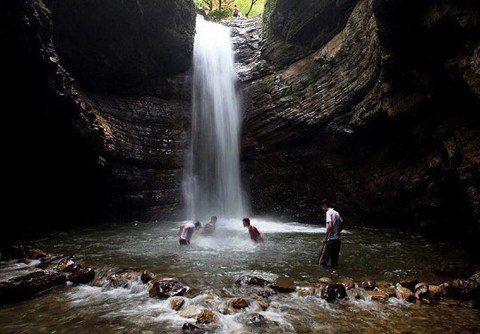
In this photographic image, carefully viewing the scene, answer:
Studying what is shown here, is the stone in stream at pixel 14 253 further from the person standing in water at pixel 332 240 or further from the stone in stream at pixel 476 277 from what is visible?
the stone in stream at pixel 476 277

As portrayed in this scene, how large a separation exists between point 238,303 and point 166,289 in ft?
5.17

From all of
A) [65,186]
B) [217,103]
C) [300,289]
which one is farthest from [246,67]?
[300,289]

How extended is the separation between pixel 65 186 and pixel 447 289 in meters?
15.1

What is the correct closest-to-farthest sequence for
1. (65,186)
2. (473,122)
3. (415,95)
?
(473,122)
(415,95)
(65,186)

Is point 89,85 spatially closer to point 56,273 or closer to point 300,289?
point 56,273

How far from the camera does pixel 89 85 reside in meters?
17.1

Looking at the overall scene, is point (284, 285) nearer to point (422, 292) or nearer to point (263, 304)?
point (263, 304)

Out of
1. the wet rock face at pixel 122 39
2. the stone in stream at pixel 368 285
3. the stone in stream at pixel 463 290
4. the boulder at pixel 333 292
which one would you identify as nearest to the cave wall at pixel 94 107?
the wet rock face at pixel 122 39

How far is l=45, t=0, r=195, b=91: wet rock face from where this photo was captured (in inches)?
597

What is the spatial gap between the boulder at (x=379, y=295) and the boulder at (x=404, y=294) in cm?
27

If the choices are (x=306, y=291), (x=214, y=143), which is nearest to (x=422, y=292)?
(x=306, y=291)

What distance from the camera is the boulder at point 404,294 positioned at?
6765 mm

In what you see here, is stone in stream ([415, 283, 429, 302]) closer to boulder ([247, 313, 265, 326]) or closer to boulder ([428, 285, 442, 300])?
boulder ([428, 285, 442, 300])

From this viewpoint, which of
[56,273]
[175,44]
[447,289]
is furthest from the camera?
[175,44]
